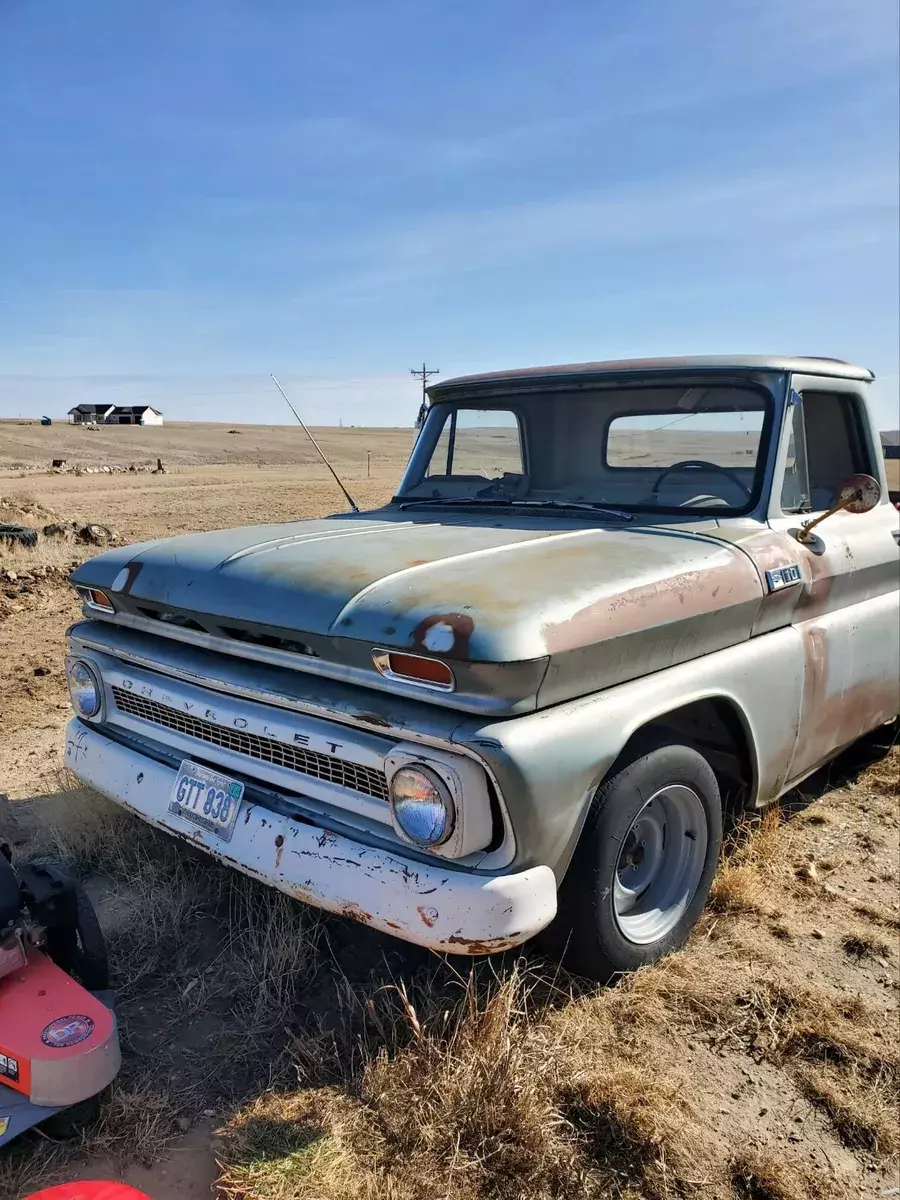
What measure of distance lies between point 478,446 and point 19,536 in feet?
24.1

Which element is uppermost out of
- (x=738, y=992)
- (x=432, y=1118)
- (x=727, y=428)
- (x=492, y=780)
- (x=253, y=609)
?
(x=727, y=428)

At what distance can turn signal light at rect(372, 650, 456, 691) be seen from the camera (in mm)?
2145

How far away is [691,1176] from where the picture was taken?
2.04m

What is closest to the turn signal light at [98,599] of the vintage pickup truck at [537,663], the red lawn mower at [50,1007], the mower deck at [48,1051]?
the vintage pickup truck at [537,663]

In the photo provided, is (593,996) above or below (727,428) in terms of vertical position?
below

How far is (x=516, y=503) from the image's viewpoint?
3.67 metres

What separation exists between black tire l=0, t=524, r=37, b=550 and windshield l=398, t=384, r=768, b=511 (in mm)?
6861

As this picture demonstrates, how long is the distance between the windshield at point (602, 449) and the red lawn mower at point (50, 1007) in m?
2.24

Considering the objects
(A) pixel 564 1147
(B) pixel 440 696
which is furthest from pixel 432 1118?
(B) pixel 440 696

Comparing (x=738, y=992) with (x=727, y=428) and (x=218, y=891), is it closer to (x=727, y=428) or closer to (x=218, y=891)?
(x=218, y=891)

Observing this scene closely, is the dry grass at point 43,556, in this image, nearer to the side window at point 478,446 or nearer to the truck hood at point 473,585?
the side window at point 478,446

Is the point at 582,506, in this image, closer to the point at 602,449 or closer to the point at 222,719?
the point at 602,449

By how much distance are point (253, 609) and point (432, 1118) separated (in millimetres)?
1369

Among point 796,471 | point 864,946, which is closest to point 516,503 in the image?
point 796,471
